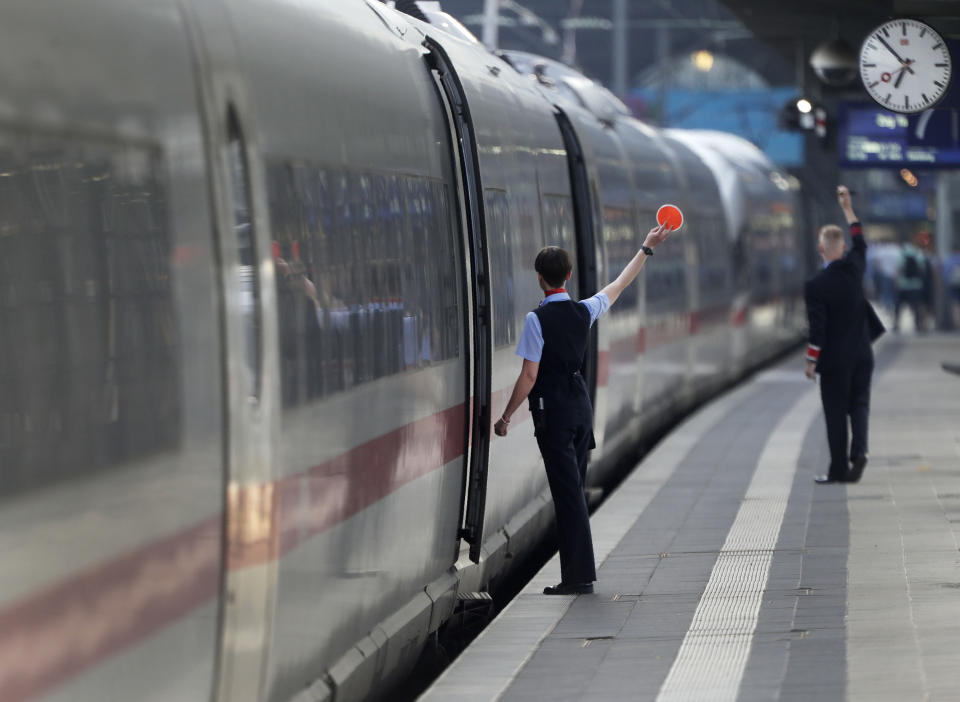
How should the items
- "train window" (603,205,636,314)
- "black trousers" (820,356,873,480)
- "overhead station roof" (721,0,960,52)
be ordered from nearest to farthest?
"black trousers" (820,356,873,480), "train window" (603,205,636,314), "overhead station roof" (721,0,960,52)

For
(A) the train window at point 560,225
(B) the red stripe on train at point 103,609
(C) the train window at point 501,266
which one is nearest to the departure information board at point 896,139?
(A) the train window at point 560,225

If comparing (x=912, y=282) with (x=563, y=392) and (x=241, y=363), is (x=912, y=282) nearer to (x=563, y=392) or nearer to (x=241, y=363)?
(x=563, y=392)

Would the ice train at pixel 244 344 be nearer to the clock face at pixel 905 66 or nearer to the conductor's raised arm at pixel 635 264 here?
the conductor's raised arm at pixel 635 264

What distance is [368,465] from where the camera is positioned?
19.8ft

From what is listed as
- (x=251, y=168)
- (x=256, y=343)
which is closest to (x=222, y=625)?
(x=256, y=343)

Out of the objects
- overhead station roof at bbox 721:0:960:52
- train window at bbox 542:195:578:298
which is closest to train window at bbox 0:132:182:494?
train window at bbox 542:195:578:298

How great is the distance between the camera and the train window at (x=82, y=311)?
3.59 m

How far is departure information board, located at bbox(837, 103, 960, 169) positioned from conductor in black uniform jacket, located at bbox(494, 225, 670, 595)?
26.7ft

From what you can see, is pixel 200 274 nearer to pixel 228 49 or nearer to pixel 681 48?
pixel 228 49

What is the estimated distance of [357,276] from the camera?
591cm

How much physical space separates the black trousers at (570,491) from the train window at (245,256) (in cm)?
366

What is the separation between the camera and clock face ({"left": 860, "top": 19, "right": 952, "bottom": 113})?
12.1 meters

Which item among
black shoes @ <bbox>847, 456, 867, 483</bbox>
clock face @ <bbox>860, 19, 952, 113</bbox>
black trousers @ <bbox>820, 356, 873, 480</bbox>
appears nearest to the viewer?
clock face @ <bbox>860, 19, 952, 113</bbox>

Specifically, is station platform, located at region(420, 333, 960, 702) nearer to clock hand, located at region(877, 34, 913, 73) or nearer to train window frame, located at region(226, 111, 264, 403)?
train window frame, located at region(226, 111, 264, 403)
